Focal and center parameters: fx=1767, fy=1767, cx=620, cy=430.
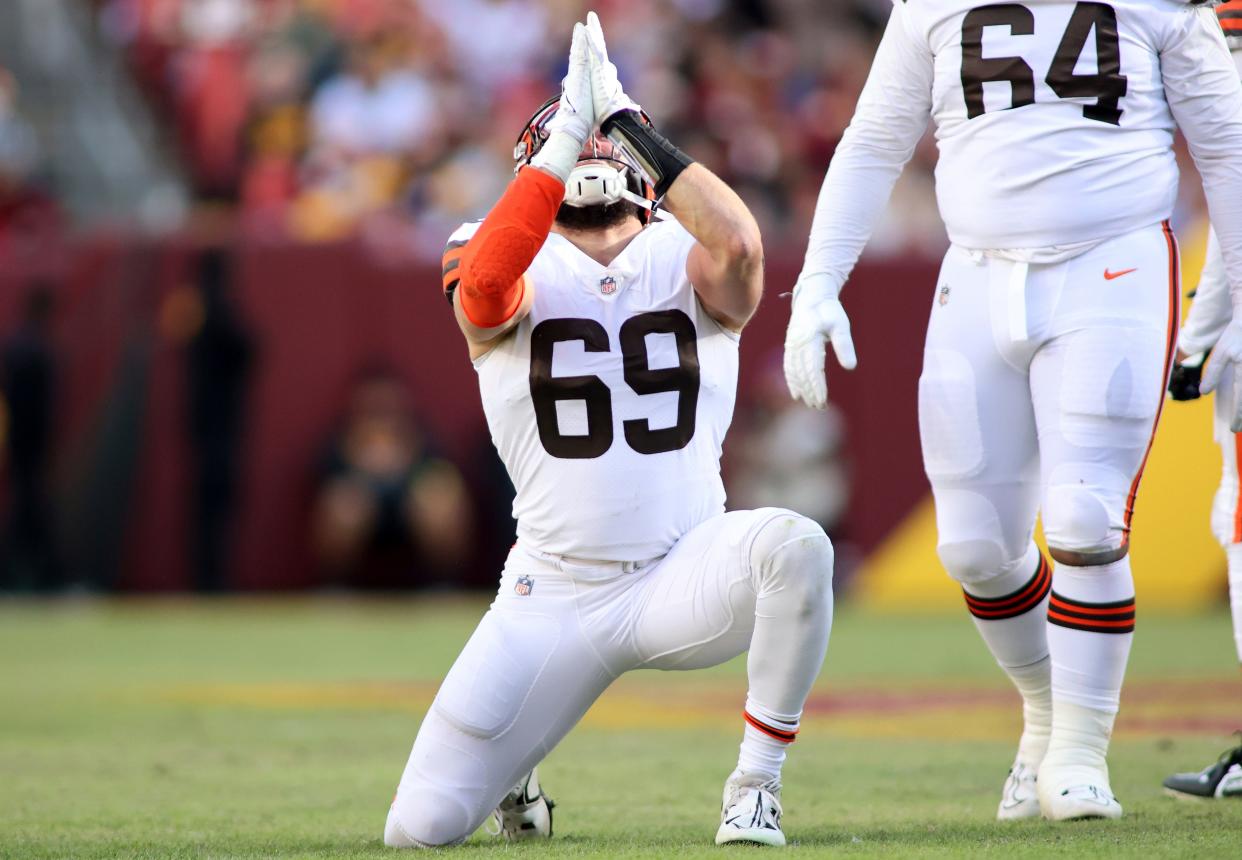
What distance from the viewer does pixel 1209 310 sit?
4367 millimetres

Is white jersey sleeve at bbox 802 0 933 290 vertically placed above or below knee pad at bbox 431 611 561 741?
above

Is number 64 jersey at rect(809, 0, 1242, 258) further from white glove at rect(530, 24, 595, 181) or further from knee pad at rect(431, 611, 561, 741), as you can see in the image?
knee pad at rect(431, 611, 561, 741)

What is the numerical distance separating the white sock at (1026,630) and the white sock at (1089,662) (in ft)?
0.72

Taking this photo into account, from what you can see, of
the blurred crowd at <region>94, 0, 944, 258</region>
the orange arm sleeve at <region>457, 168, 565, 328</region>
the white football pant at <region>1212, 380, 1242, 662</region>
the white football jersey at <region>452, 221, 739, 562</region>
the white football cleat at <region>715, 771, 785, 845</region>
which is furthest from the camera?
the blurred crowd at <region>94, 0, 944, 258</region>

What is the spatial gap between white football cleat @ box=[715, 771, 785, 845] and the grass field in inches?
2.8

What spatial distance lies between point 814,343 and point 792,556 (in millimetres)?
555

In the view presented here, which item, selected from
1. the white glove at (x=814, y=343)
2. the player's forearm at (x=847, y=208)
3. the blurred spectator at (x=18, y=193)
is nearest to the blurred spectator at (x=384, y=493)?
the blurred spectator at (x=18, y=193)

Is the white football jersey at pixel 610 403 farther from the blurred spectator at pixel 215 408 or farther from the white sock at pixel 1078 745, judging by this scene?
the blurred spectator at pixel 215 408

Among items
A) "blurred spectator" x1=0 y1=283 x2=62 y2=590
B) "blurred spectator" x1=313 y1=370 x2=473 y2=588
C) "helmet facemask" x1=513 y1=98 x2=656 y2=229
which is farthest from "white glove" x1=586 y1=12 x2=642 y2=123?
"blurred spectator" x1=0 y1=283 x2=62 y2=590

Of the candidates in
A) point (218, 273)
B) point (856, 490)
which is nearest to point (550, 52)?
point (218, 273)

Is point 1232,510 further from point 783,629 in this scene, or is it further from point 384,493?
point 384,493

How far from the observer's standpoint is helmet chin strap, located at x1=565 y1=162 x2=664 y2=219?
399 cm

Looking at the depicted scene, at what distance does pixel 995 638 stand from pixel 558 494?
3.60 ft

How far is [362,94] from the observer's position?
12.0m
